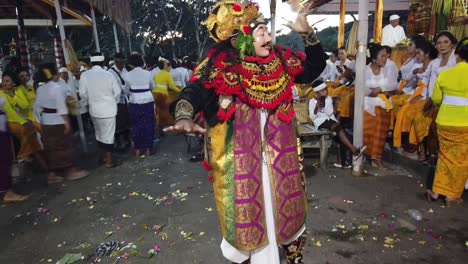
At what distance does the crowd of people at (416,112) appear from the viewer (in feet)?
14.8

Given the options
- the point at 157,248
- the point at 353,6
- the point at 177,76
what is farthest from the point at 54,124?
the point at 353,6

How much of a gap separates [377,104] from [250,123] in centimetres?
454

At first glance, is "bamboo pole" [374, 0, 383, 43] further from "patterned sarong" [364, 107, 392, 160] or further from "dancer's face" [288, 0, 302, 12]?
"dancer's face" [288, 0, 302, 12]

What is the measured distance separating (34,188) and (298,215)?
5692 millimetres

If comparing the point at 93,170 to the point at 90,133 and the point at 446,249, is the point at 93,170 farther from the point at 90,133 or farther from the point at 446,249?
the point at 446,249

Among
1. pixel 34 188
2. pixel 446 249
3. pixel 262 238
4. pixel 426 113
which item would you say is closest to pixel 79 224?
pixel 34 188

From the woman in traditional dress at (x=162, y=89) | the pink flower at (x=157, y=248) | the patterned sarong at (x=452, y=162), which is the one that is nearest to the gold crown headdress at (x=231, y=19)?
the pink flower at (x=157, y=248)

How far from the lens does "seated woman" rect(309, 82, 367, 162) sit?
6061 millimetres

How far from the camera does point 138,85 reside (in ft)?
26.3

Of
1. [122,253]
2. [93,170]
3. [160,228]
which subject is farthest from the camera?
[93,170]

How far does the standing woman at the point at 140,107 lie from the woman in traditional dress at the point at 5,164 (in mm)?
2804

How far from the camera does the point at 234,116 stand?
244 cm

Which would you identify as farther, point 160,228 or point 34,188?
point 34,188

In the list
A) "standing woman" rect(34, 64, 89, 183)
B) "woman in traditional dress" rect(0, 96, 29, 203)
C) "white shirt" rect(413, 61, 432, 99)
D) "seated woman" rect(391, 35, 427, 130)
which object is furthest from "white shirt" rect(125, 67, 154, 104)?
"white shirt" rect(413, 61, 432, 99)
